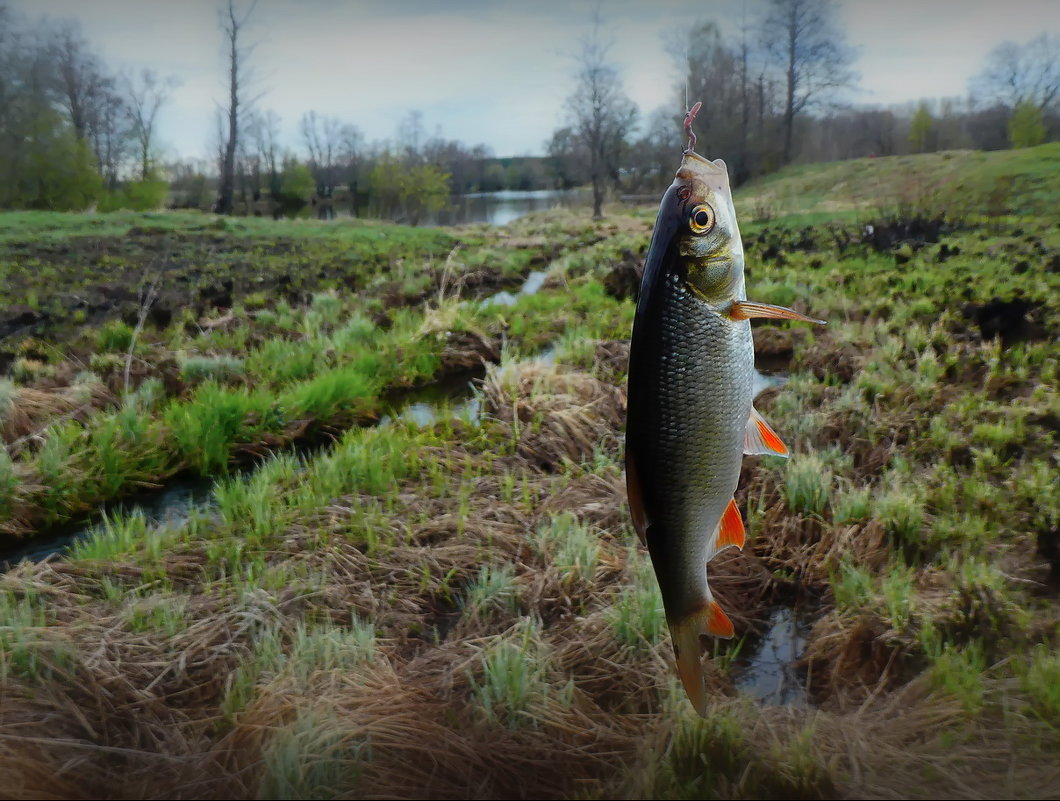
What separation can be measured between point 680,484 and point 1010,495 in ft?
5.72

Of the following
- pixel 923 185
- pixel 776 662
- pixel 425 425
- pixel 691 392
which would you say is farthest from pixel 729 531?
pixel 425 425

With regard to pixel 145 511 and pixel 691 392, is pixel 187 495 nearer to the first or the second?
pixel 145 511

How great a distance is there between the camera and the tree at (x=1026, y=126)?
2.31 meters

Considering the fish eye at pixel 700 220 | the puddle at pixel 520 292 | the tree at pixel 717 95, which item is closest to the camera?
the fish eye at pixel 700 220

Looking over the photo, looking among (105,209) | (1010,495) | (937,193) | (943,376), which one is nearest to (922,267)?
(937,193)

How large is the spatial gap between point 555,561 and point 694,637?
1.55 meters

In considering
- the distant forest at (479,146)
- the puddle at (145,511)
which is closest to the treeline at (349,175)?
the distant forest at (479,146)

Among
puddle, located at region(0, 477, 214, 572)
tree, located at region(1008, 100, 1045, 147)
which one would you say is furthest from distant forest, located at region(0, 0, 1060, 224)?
puddle, located at region(0, 477, 214, 572)

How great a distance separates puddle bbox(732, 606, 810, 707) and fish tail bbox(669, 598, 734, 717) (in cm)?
106

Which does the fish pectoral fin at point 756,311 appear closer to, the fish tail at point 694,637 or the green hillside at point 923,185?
the fish tail at point 694,637

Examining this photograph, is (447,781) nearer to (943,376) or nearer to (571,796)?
(571,796)

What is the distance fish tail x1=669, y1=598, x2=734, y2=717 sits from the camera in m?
0.83

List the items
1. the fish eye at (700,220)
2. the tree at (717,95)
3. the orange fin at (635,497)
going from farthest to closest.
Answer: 1. the tree at (717,95)
2. the orange fin at (635,497)
3. the fish eye at (700,220)

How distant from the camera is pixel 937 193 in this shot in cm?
293
